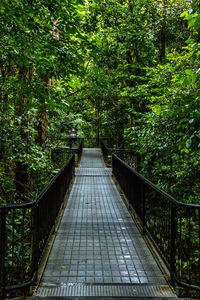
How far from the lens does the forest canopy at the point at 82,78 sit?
4387 mm

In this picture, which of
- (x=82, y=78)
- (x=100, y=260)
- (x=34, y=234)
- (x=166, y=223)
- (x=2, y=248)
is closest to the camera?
(x=2, y=248)

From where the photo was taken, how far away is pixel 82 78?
660 cm

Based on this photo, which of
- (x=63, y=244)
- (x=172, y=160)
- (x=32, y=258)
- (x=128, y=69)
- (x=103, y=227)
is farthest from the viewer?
(x=128, y=69)

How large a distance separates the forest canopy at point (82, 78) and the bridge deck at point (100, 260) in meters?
1.44

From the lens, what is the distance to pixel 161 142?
679cm

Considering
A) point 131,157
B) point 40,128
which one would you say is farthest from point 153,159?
point 131,157

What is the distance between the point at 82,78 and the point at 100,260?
431 cm

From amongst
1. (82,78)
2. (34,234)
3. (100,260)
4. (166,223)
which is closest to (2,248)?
(34,234)

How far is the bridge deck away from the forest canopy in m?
1.44

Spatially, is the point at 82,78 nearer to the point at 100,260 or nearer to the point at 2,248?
the point at 100,260

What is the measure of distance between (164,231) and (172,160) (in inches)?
147

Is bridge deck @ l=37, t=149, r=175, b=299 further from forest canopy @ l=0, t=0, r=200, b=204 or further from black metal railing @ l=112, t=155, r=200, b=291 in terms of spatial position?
forest canopy @ l=0, t=0, r=200, b=204

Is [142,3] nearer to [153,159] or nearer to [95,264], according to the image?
[153,159]

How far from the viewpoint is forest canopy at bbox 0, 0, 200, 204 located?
439 centimetres
